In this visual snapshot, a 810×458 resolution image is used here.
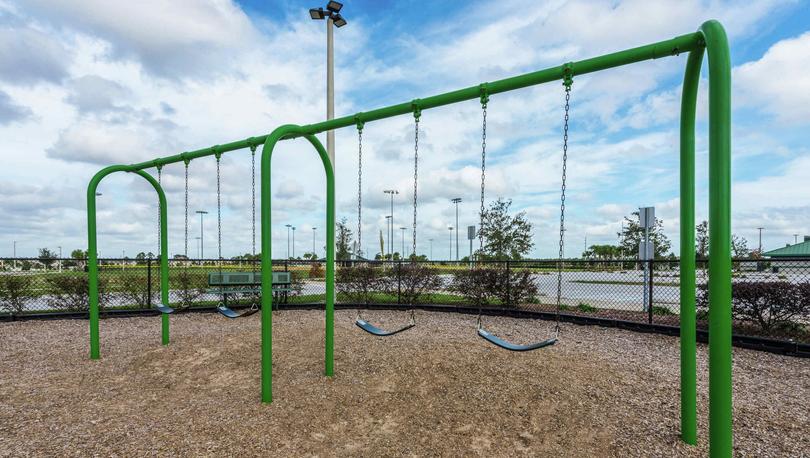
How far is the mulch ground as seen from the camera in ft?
10.3

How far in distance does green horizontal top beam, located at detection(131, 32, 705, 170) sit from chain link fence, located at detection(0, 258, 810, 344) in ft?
11.1

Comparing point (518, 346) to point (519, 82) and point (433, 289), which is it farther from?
point (433, 289)

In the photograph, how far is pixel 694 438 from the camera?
3.16 metres

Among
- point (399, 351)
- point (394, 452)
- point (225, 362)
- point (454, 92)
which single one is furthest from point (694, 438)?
point (225, 362)

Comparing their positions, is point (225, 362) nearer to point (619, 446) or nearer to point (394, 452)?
point (394, 452)

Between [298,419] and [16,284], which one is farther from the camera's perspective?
[16,284]

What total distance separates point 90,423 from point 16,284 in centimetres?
677

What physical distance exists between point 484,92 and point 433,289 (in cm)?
684

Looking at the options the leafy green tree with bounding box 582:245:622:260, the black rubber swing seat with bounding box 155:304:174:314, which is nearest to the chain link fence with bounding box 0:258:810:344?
the black rubber swing seat with bounding box 155:304:174:314

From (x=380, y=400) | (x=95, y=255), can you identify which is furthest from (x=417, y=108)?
(x=95, y=255)

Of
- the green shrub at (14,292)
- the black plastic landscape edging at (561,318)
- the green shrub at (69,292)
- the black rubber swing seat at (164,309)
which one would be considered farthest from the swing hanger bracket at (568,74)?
the green shrub at (14,292)

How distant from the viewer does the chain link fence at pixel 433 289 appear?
656 cm

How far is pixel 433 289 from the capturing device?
10.3 meters

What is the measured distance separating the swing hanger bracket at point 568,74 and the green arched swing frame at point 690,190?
0.02 meters
